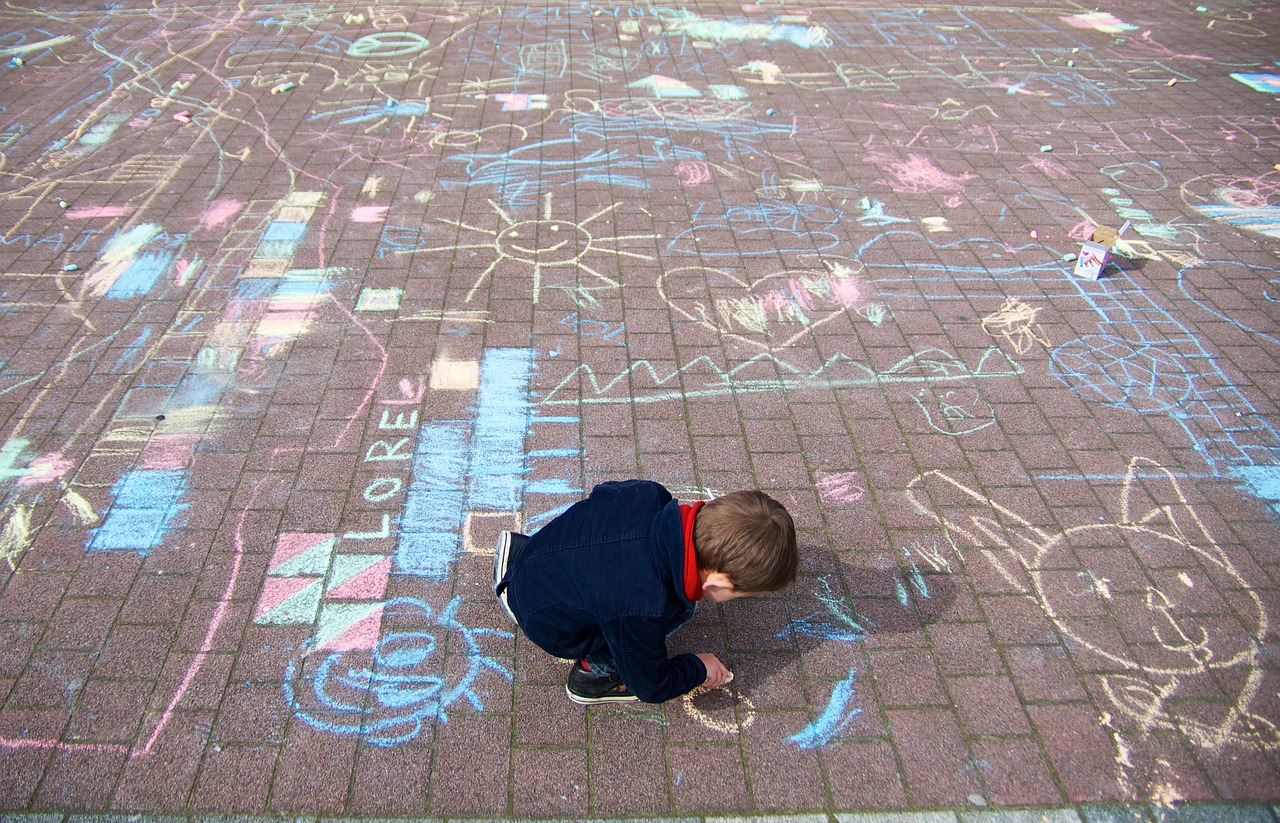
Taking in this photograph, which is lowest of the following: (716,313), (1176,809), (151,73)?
(1176,809)

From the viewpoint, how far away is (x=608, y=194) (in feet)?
18.7

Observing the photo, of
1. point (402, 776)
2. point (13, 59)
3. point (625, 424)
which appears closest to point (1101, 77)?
point (625, 424)

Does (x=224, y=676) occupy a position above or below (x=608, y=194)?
below

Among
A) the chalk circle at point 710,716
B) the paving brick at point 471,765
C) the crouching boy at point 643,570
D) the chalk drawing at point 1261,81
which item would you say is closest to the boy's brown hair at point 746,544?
the crouching boy at point 643,570

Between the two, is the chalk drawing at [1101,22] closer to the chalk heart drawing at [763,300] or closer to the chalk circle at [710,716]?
the chalk heart drawing at [763,300]

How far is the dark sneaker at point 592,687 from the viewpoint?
2719mm

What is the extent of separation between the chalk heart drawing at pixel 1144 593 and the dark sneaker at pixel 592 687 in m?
1.72

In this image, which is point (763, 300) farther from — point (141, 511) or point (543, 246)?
point (141, 511)

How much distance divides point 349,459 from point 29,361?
213 cm

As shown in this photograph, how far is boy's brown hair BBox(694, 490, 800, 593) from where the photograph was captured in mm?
2199

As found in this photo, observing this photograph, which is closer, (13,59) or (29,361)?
(29,361)

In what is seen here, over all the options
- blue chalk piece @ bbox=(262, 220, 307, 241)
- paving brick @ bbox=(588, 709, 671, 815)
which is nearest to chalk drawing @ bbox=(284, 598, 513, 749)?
paving brick @ bbox=(588, 709, 671, 815)

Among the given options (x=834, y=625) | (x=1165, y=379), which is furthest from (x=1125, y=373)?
(x=834, y=625)

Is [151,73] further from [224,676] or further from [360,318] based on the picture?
[224,676]
